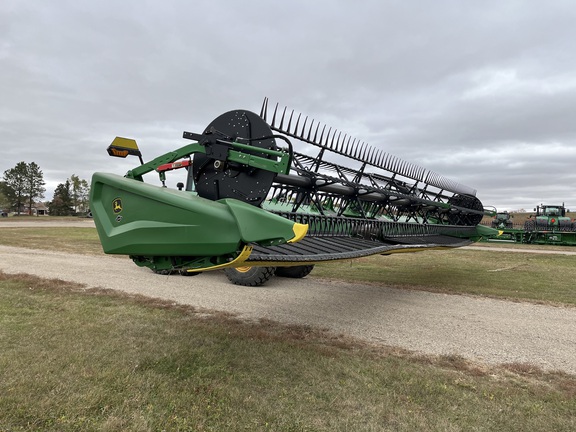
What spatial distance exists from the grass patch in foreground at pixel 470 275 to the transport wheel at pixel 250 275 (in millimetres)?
2018

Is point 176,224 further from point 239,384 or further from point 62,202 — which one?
point 62,202

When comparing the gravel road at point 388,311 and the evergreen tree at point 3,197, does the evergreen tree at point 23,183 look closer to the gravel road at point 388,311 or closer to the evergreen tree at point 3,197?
→ the evergreen tree at point 3,197

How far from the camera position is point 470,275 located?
10133 millimetres

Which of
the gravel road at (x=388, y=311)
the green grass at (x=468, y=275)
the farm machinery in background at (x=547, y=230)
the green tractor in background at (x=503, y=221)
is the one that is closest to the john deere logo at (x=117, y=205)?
the gravel road at (x=388, y=311)

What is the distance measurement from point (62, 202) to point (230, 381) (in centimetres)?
8399

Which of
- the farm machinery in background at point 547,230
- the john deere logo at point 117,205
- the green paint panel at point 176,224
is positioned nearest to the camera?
the green paint panel at point 176,224

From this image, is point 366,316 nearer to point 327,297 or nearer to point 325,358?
point 327,297

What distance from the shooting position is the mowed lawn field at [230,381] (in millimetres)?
2811

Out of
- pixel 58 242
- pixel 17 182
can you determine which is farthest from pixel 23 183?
pixel 58 242

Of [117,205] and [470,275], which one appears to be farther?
[470,275]

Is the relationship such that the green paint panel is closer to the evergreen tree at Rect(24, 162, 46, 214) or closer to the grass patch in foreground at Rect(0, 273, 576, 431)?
the grass patch in foreground at Rect(0, 273, 576, 431)

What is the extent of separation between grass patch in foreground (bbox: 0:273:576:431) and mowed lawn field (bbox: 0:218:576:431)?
1cm

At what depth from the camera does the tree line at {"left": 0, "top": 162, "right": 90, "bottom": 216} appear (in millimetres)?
72062

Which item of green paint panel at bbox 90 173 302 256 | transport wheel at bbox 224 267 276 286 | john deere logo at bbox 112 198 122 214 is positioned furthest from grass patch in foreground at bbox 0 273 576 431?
transport wheel at bbox 224 267 276 286
